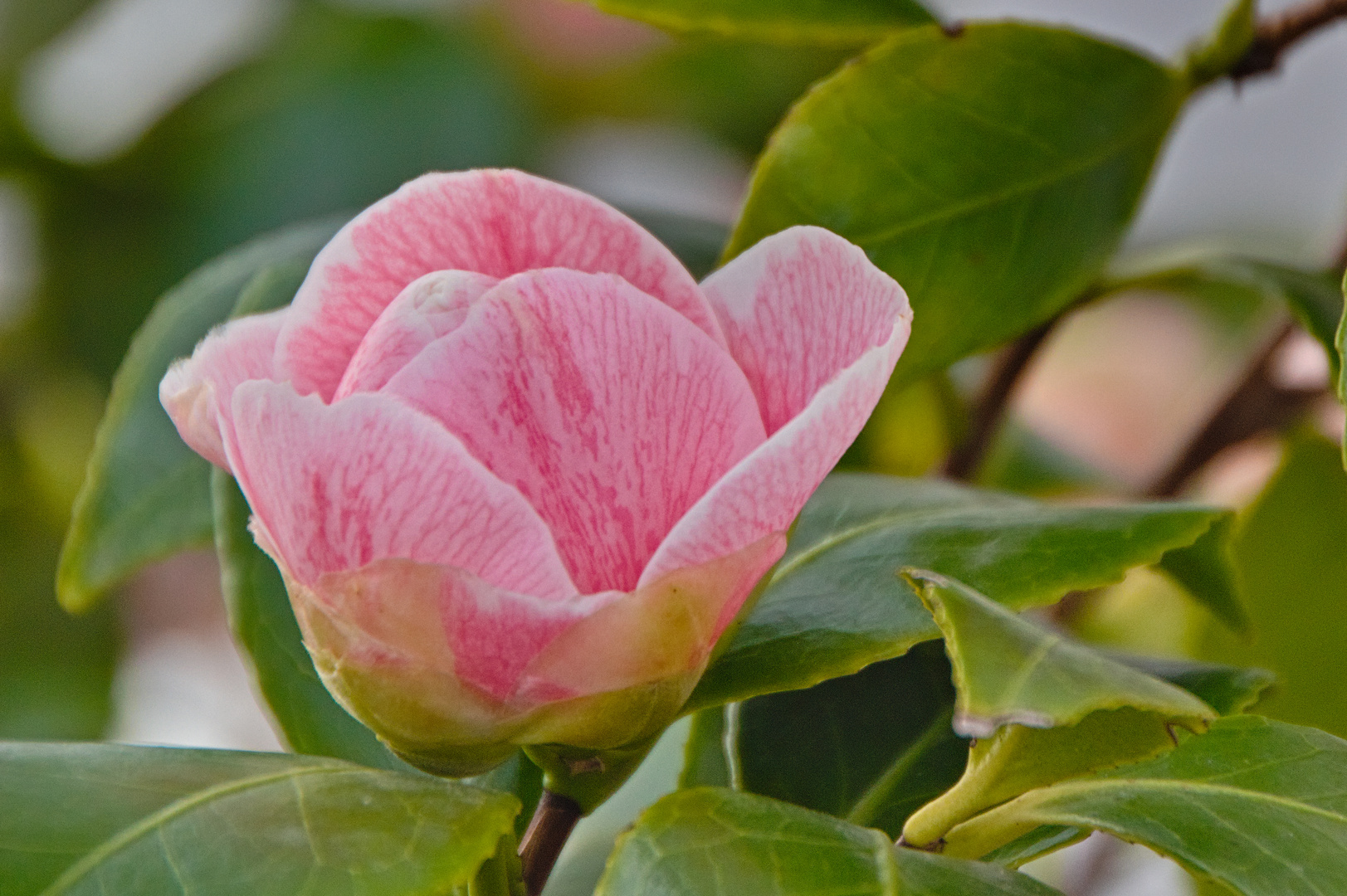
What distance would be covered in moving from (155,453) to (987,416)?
43cm

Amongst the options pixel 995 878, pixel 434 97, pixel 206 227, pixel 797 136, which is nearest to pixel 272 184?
pixel 206 227

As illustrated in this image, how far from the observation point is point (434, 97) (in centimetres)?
143

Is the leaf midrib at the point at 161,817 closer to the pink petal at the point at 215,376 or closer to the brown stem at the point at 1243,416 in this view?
the pink petal at the point at 215,376

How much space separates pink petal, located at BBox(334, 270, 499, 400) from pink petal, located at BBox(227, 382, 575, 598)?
32 mm

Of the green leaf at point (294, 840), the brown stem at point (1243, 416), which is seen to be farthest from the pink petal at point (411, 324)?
the brown stem at point (1243, 416)

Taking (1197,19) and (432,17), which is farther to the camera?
(1197,19)

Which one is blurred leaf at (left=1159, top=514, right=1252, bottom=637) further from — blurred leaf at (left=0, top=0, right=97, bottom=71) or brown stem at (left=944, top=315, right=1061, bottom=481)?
blurred leaf at (left=0, top=0, right=97, bottom=71)

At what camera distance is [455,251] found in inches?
15.5

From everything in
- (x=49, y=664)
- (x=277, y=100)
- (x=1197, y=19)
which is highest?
(x=277, y=100)

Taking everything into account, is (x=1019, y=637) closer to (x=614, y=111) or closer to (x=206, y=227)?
(x=206, y=227)

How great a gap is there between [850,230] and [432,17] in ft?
3.64

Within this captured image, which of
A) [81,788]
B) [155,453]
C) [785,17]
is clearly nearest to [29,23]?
[155,453]

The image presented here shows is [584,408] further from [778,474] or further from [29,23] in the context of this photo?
[29,23]

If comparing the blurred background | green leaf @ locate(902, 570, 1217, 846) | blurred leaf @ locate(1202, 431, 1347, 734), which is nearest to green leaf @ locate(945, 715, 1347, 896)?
green leaf @ locate(902, 570, 1217, 846)
